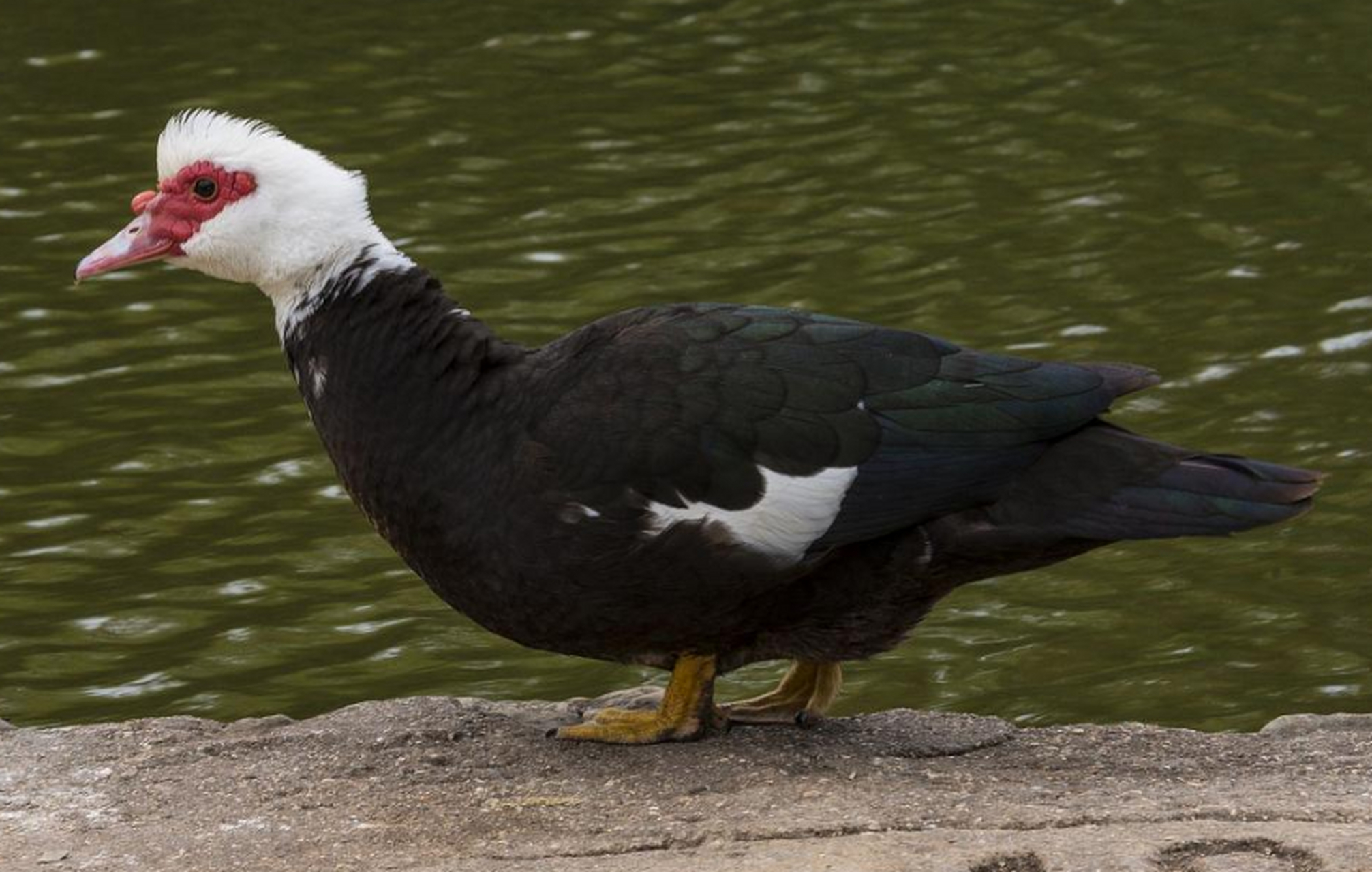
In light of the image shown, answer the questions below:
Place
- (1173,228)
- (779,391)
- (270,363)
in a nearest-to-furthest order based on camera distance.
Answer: (779,391) → (270,363) → (1173,228)

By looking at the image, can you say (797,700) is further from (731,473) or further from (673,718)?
(731,473)

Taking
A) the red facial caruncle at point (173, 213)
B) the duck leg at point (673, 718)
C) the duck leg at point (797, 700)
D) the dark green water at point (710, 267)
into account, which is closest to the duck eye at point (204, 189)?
the red facial caruncle at point (173, 213)

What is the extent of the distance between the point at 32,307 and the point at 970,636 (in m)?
4.45

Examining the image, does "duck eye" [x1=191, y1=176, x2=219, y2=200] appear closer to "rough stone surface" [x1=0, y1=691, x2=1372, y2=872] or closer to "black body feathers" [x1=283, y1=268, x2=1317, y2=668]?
"black body feathers" [x1=283, y1=268, x2=1317, y2=668]

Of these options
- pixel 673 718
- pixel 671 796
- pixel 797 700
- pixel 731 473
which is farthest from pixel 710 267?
pixel 671 796

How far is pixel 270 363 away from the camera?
9.68m

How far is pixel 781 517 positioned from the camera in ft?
17.4

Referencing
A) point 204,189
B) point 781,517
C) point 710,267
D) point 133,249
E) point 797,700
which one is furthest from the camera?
point 710,267

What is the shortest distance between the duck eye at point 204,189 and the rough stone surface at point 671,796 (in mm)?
1293

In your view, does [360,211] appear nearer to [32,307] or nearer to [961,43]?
[32,307]

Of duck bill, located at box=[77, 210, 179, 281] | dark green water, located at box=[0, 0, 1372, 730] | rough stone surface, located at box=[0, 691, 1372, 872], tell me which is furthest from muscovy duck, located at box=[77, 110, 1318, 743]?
dark green water, located at box=[0, 0, 1372, 730]

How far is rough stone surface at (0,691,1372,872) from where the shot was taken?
486 centimetres

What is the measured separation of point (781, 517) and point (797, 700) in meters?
0.84

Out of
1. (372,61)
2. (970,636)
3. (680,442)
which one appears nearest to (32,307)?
(372,61)
